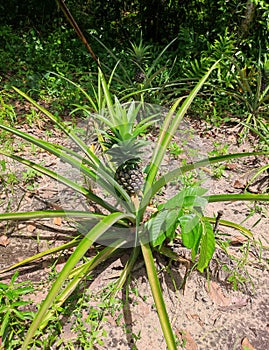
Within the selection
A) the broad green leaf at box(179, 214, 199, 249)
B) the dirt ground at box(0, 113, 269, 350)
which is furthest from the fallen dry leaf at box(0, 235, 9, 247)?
the broad green leaf at box(179, 214, 199, 249)

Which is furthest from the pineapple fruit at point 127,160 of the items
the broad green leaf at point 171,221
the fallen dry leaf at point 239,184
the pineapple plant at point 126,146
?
the fallen dry leaf at point 239,184

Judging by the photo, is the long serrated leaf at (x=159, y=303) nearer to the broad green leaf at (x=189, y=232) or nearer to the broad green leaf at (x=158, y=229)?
the broad green leaf at (x=158, y=229)

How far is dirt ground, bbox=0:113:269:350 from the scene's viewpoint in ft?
5.27

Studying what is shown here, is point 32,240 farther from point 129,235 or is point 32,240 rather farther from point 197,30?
point 197,30

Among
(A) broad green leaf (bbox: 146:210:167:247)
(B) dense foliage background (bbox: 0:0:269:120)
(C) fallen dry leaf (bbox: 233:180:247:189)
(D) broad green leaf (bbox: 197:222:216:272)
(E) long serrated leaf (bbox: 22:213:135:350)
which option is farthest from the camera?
(B) dense foliage background (bbox: 0:0:269:120)

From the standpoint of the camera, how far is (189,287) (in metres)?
1.78

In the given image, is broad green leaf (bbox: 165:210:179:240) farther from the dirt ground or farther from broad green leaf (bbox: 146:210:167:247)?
the dirt ground

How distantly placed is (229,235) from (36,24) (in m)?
3.78

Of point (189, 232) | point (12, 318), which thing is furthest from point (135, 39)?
point (12, 318)

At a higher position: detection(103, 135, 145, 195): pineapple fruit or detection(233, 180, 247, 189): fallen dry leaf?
detection(103, 135, 145, 195): pineapple fruit

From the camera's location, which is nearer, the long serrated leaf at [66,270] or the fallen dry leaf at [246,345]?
the long serrated leaf at [66,270]

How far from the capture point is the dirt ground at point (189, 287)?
161 cm

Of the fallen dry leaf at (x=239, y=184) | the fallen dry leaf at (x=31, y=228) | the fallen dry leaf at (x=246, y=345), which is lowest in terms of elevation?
the fallen dry leaf at (x=246, y=345)

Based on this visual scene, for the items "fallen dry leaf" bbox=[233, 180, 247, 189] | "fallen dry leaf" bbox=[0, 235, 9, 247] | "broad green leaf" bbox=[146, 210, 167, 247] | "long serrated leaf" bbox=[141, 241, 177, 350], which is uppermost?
"broad green leaf" bbox=[146, 210, 167, 247]
